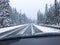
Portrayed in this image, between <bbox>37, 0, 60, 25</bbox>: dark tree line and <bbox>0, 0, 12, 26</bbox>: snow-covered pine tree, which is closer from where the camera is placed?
<bbox>0, 0, 12, 26</bbox>: snow-covered pine tree

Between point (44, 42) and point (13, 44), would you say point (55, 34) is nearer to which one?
point (44, 42)

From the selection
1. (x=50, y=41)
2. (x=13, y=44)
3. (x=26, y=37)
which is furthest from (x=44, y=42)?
(x=13, y=44)

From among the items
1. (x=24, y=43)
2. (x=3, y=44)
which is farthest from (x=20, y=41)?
(x=3, y=44)

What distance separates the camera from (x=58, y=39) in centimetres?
254

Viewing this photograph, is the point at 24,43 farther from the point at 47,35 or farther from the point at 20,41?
the point at 47,35

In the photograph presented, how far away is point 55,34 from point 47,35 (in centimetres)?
13

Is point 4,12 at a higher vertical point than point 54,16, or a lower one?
higher

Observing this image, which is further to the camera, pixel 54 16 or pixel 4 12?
pixel 54 16

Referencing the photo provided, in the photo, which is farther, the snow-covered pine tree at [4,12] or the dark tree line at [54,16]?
the dark tree line at [54,16]

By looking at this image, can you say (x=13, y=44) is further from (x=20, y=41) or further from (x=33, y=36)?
(x=33, y=36)

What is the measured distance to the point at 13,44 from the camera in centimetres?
251

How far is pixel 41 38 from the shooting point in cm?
255

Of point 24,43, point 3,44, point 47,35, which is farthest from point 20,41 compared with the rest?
point 47,35

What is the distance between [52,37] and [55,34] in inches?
2.7
